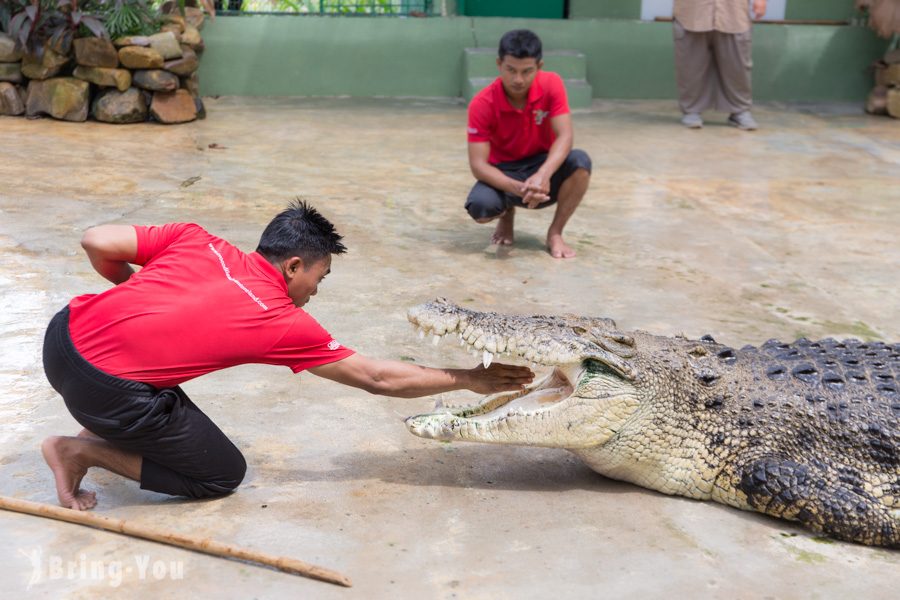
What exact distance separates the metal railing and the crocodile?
7969 mm

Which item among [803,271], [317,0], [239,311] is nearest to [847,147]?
[803,271]

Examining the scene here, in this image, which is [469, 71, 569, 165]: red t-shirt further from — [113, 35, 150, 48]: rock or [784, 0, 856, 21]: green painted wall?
[784, 0, 856, 21]: green painted wall

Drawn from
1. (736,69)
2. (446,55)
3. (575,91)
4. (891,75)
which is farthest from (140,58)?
(891,75)

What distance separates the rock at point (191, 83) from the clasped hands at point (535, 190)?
188 inches

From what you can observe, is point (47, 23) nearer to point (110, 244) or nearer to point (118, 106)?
point (118, 106)

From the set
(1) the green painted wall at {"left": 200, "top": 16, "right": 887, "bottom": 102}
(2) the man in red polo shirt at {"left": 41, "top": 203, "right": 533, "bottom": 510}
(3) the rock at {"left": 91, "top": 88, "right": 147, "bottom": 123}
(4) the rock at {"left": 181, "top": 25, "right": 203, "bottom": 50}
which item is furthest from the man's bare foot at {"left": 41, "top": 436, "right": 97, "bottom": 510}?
(1) the green painted wall at {"left": 200, "top": 16, "right": 887, "bottom": 102}

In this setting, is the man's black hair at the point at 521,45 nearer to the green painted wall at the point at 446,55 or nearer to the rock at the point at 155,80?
the rock at the point at 155,80

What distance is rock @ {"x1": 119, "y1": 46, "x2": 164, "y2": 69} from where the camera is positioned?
845 cm

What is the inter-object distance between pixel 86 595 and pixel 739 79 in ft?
27.6

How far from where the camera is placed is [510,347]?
2842mm

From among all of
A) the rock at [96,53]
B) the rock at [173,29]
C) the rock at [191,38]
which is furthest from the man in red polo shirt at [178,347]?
the rock at [191,38]

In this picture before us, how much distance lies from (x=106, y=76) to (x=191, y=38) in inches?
45.6

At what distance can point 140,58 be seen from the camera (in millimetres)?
8492

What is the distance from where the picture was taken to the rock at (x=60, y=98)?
8445 mm
